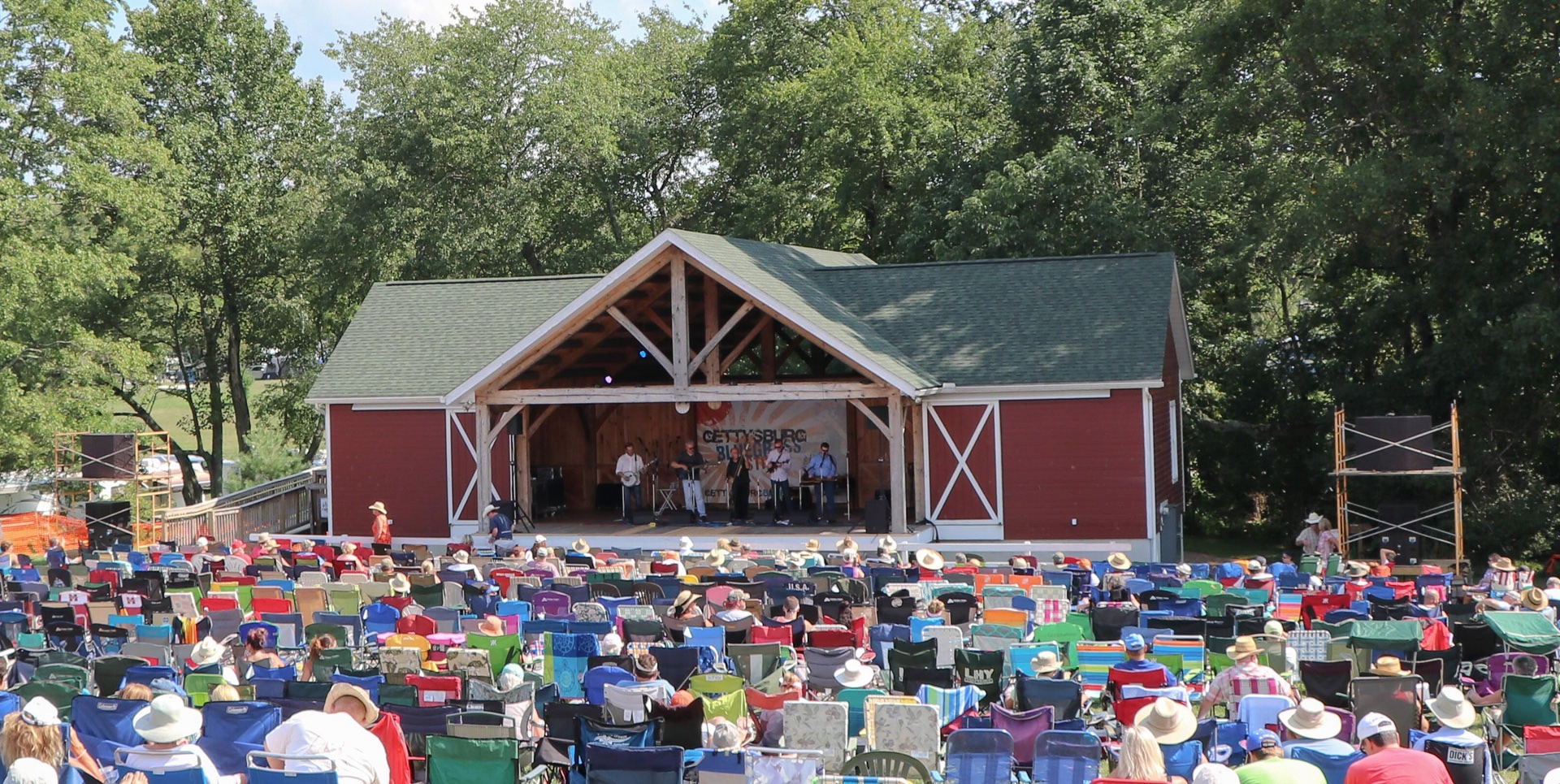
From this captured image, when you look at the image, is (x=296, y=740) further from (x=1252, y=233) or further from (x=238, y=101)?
(x=238, y=101)

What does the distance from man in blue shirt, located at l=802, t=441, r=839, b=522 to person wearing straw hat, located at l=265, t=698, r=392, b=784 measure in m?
17.3

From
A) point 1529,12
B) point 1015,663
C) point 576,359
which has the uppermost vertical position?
point 1529,12

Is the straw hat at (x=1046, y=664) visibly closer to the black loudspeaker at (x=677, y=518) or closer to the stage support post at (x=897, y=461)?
the stage support post at (x=897, y=461)

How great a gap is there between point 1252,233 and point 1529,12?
6.36 meters

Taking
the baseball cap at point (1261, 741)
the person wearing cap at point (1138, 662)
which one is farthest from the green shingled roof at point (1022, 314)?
the baseball cap at point (1261, 741)

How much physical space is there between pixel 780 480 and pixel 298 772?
17.7 m

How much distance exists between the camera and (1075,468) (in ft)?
76.3

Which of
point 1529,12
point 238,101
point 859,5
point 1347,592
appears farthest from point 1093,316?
point 238,101

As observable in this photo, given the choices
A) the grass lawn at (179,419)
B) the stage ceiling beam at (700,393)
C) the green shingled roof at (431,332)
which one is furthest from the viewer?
the grass lawn at (179,419)

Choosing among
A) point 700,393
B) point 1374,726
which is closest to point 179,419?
point 700,393

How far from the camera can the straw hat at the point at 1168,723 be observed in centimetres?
Answer: 854

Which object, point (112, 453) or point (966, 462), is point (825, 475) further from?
point (112, 453)

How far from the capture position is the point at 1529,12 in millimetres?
23266

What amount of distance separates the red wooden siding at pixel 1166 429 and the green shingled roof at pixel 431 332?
10.8m
